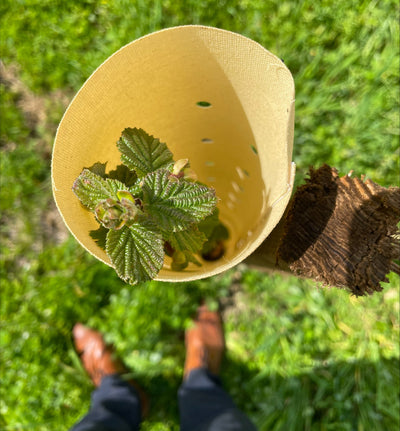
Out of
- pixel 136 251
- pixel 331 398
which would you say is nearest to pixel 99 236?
pixel 136 251

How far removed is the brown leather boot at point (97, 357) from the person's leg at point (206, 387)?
267mm

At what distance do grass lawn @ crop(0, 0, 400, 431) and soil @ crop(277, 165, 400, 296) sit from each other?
860 mm

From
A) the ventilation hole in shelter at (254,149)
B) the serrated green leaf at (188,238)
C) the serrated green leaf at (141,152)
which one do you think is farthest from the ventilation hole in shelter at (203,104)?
the serrated green leaf at (188,238)

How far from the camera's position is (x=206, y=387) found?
1.72 m

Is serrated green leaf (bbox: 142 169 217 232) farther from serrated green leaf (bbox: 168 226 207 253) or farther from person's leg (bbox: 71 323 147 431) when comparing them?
person's leg (bbox: 71 323 147 431)

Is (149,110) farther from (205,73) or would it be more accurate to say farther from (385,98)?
(385,98)

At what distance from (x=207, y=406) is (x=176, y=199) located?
1267mm

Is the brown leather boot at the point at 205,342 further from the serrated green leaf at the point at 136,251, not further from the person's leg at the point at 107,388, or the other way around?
the serrated green leaf at the point at 136,251

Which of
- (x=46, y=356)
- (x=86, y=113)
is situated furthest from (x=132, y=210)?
(x=46, y=356)

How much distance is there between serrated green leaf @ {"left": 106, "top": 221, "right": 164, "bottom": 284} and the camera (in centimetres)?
68

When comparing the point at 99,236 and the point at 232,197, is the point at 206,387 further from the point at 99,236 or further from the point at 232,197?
the point at 99,236

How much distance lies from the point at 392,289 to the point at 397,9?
130cm

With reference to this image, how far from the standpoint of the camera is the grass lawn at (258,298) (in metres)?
1.71

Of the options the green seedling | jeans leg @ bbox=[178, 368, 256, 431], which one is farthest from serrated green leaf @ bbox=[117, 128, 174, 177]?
jeans leg @ bbox=[178, 368, 256, 431]
